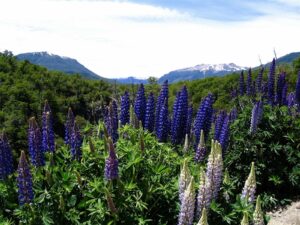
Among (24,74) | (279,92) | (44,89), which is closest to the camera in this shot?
(279,92)

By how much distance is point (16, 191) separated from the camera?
503 cm

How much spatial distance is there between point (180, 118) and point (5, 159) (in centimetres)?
334

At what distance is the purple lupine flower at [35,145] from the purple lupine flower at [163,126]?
8.58ft

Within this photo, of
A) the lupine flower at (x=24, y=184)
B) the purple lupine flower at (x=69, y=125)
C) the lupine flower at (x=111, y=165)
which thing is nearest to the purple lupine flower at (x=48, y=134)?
the purple lupine flower at (x=69, y=125)

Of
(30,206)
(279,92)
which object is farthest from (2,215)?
(279,92)

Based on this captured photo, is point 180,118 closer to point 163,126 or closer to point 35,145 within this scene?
point 163,126

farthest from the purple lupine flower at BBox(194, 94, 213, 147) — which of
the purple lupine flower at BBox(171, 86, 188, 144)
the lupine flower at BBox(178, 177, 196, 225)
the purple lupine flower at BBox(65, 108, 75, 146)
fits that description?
the lupine flower at BBox(178, 177, 196, 225)

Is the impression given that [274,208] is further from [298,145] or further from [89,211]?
[89,211]

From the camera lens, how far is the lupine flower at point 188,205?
4.13 metres

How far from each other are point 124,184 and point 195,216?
0.87m

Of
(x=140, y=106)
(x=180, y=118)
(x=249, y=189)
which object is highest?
(x=140, y=106)

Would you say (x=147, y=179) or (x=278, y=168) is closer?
Result: (x=147, y=179)

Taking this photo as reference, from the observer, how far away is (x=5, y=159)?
5.29 metres

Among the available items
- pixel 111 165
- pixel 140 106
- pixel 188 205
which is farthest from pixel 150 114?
pixel 188 205
